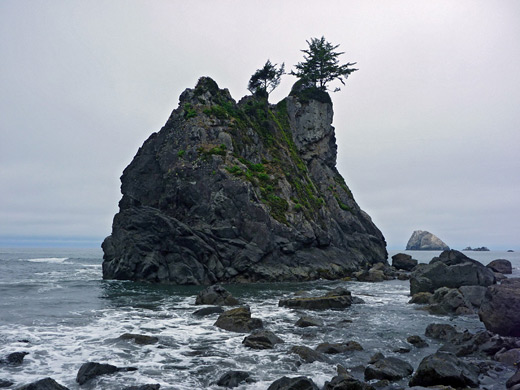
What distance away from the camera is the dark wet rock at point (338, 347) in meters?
17.2

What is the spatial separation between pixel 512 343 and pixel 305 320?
34.1ft

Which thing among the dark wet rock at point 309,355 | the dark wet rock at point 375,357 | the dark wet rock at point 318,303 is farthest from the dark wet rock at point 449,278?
the dark wet rock at point 309,355

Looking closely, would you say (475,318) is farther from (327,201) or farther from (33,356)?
(327,201)

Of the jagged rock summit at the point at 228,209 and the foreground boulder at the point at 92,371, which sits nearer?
the foreground boulder at the point at 92,371

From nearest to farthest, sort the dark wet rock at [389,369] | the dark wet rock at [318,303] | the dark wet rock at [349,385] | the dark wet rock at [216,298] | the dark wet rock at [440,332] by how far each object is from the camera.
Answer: the dark wet rock at [349,385] < the dark wet rock at [389,369] < the dark wet rock at [440,332] < the dark wet rock at [318,303] < the dark wet rock at [216,298]

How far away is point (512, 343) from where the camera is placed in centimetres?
1675

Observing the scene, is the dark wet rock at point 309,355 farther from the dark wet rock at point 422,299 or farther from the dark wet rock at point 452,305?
the dark wet rock at point 422,299

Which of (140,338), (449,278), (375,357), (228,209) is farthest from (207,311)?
(228,209)

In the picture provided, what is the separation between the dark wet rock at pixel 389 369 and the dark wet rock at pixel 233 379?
4.44 metres

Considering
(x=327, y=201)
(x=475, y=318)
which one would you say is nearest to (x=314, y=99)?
(x=327, y=201)

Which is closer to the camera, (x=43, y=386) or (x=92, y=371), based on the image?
(x=43, y=386)

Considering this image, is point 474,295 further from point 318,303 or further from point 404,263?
point 404,263

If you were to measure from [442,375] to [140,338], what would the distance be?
1334 cm

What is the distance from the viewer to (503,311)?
63.4ft
